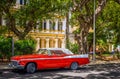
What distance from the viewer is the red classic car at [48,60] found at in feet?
66.7

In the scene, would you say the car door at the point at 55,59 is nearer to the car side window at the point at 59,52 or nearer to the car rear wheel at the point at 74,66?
the car side window at the point at 59,52

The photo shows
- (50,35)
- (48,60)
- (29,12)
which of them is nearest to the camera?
(48,60)

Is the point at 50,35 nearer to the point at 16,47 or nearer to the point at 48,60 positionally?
the point at 16,47

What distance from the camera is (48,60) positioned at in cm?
2134

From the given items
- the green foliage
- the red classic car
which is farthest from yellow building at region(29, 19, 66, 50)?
the red classic car

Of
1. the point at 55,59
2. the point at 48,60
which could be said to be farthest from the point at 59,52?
the point at 48,60

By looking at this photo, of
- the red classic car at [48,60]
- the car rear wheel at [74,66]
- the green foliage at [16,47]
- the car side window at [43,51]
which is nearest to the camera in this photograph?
the red classic car at [48,60]

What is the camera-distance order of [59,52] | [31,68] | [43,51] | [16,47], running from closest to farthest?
1. [31,68]
2. [43,51]
3. [59,52]
4. [16,47]

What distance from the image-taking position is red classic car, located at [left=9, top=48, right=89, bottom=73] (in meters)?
20.3

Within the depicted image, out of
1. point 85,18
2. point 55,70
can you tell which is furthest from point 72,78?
point 85,18

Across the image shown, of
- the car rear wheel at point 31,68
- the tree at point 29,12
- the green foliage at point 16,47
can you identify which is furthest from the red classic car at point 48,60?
the tree at point 29,12

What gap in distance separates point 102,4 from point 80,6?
6.59 feet

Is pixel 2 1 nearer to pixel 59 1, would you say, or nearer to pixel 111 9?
pixel 59 1

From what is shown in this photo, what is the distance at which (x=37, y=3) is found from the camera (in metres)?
28.9
